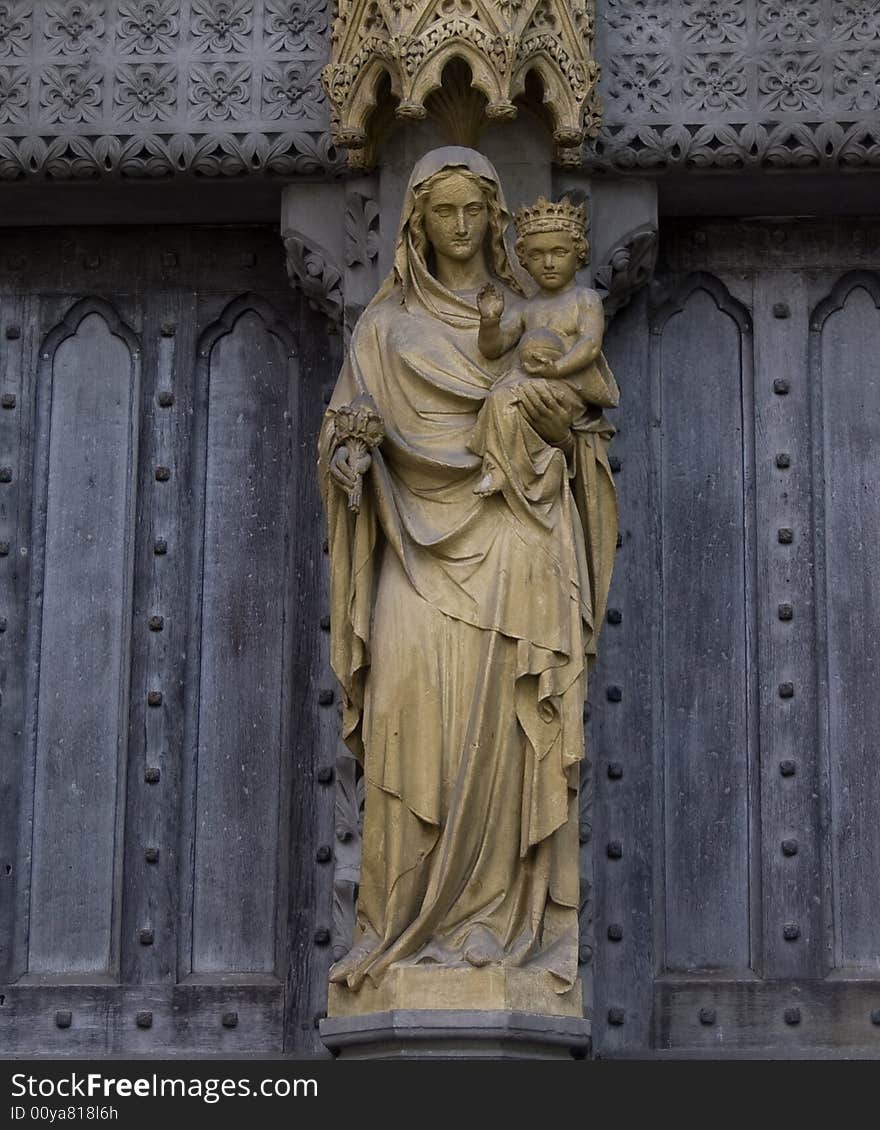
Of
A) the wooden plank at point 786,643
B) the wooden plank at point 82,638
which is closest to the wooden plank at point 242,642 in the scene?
the wooden plank at point 82,638

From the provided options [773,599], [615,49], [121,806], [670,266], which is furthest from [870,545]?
[121,806]

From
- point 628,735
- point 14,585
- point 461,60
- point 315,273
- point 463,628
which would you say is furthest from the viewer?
point 14,585

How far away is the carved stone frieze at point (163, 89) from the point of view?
9844mm

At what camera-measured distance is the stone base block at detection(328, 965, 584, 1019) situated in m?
8.53

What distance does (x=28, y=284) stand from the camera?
10281mm

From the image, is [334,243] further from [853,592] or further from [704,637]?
[853,592]

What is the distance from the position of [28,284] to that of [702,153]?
245 cm

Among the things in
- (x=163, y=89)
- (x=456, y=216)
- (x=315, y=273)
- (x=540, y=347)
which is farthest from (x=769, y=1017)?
(x=163, y=89)

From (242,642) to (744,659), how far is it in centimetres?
172

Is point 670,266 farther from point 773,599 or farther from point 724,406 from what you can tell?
point 773,599

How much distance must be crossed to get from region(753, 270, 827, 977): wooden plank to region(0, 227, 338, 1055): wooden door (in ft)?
4.91

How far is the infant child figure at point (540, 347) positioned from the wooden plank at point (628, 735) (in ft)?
2.75

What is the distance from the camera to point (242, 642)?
9891mm

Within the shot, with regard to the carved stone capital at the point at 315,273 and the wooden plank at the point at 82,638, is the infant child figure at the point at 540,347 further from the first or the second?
the wooden plank at the point at 82,638
